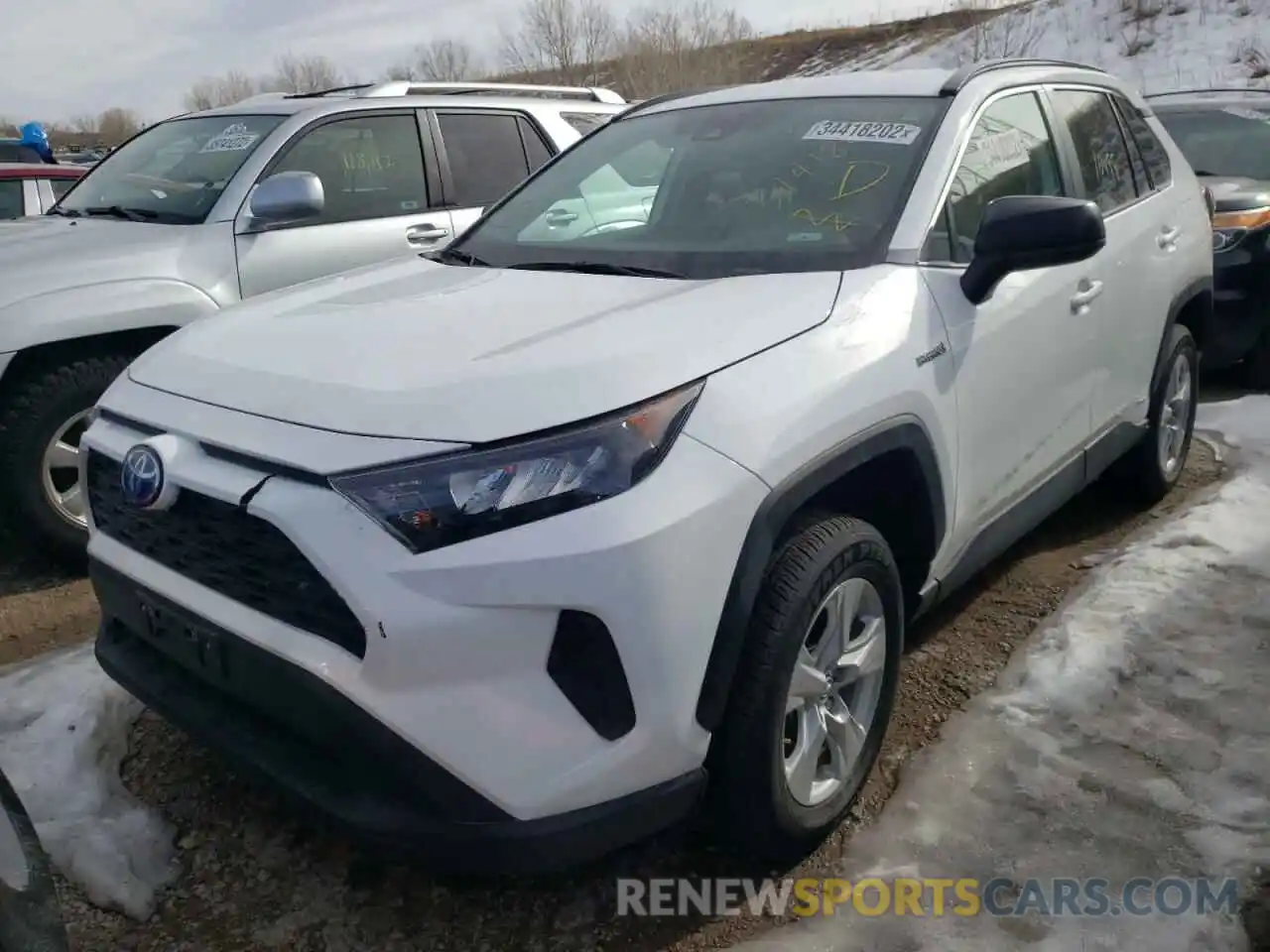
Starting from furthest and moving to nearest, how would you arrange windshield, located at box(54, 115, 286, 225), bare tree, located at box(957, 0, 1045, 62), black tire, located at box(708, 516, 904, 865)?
1. bare tree, located at box(957, 0, 1045, 62)
2. windshield, located at box(54, 115, 286, 225)
3. black tire, located at box(708, 516, 904, 865)

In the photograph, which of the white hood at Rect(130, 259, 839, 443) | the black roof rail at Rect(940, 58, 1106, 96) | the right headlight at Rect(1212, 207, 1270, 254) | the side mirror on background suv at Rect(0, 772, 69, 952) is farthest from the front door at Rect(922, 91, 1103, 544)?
the right headlight at Rect(1212, 207, 1270, 254)

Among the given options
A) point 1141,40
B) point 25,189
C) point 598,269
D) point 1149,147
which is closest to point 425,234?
point 598,269

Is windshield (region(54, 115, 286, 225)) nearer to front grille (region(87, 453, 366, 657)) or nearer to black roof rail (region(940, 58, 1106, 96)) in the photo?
front grille (region(87, 453, 366, 657))

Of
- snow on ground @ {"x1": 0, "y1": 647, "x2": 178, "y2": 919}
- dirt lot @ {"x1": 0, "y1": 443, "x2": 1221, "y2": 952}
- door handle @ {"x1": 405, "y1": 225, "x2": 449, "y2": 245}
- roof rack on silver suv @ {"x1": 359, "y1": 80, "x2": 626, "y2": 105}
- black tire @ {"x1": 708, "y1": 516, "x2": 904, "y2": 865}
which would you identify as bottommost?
dirt lot @ {"x1": 0, "y1": 443, "x2": 1221, "y2": 952}

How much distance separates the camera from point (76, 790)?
2.66 metres

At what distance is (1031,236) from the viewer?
2.50m

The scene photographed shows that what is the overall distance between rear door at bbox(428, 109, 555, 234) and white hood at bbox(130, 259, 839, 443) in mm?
2533

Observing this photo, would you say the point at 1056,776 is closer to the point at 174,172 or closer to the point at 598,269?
the point at 598,269

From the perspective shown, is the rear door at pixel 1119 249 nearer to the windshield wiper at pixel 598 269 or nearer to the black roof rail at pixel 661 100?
the black roof rail at pixel 661 100

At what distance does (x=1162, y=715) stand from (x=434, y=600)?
218 cm

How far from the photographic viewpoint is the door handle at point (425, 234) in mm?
4859

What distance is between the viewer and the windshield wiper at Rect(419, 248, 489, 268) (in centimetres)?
304

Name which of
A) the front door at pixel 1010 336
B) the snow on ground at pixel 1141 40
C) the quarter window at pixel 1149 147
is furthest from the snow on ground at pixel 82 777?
the snow on ground at pixel 1141 40

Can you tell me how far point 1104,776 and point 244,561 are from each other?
6.95ft
